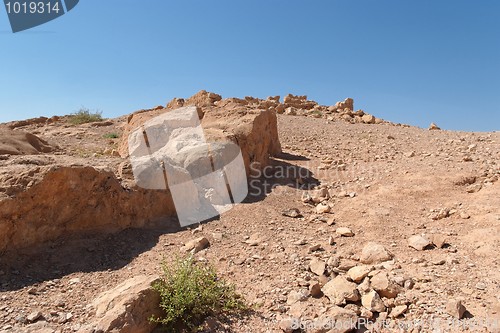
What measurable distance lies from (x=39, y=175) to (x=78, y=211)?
57 cm

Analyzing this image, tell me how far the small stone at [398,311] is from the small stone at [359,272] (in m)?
0.48

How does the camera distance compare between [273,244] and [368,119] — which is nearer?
[273,244]

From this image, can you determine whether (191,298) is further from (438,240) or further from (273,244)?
(438,240)

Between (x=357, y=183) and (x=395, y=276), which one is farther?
(x=357, y=183)

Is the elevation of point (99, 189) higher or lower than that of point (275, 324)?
higher

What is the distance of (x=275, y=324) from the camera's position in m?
3.08

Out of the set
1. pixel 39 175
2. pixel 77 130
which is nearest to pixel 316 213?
pixel 39 175

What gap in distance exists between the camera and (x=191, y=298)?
311 centimetres

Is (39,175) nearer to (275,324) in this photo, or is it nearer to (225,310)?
(225,310)

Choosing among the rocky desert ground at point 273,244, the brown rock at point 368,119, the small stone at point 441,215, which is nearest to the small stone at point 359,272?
the rocky desert ground at point 273,244

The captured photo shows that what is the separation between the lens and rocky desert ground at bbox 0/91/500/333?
9.92ft

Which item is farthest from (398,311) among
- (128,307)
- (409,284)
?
(128,307)

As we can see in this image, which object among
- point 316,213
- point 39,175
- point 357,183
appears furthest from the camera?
point 357,183

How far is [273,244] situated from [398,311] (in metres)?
1.68
